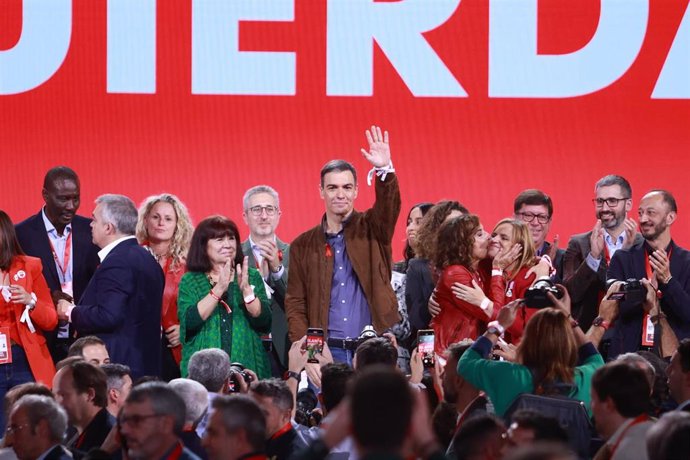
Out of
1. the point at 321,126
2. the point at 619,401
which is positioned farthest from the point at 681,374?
the point at 321,126

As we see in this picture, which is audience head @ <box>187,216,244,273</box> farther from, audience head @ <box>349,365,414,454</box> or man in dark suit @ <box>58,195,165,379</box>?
audience head @ <box>349,365,414,454</box>

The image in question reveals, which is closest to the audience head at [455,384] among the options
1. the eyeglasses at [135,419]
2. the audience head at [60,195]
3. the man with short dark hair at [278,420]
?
the man with short dark hair at [278,420]

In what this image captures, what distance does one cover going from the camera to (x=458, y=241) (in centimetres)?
667

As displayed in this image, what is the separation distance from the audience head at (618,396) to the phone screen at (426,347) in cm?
195

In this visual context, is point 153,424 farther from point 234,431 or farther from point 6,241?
point 6,241

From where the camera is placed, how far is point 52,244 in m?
7.25

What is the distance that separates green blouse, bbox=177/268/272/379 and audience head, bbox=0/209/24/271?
35.7 inches

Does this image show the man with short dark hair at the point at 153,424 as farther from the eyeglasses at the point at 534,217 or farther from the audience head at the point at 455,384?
the eyeglasses at the point at 534,217

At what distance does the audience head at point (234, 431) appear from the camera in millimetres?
3928

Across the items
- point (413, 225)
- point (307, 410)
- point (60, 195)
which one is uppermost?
point (60, 195)

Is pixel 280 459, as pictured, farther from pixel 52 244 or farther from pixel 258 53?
pixel 258 53

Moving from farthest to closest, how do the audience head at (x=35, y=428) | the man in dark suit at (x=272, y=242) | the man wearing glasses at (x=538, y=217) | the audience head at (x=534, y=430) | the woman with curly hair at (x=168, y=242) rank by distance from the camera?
the man wearing glasses at (x=538, y=217) → the man in dark suit at (x=272, y=242) → the woman with curly hair at (x=168, y=242) → the audience head at (x=35, y=428) → the audience head at (x=534, y=430)

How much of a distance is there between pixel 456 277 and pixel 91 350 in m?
1.92

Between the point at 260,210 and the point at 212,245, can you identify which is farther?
the point at 260,210
